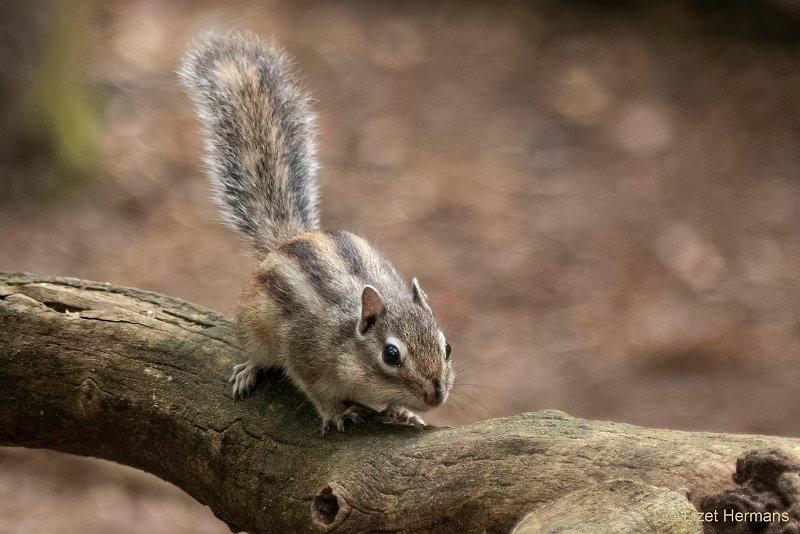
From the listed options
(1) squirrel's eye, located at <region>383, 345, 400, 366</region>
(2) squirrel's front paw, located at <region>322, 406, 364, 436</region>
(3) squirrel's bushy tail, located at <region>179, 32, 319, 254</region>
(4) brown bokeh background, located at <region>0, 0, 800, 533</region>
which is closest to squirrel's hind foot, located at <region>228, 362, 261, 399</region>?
(2) squirrel's front paw, located at <region>322, 406, 364, 436</region>

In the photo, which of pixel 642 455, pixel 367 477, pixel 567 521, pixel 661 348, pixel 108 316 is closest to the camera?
pixel 567 521

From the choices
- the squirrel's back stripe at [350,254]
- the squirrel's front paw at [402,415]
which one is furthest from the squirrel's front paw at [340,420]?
the squirrel's back stripe at [350,254]

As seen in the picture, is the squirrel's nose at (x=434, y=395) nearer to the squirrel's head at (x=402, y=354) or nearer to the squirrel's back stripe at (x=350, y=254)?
the squirrel's head at (x=402, y=354)

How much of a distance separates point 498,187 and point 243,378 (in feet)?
16.6

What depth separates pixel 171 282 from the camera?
7.61m

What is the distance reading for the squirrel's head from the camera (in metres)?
3.68

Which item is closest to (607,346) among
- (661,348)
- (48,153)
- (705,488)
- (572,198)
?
(661,348)

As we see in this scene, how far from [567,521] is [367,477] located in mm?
753

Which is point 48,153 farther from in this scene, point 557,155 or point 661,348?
point 661,348

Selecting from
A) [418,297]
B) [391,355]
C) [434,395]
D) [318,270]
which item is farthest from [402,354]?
[318,270]

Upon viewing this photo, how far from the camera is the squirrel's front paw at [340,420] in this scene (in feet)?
11.5

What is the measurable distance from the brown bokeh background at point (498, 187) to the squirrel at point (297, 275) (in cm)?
276

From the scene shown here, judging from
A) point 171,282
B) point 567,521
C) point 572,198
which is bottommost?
point 567,521

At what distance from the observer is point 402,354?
371cm
